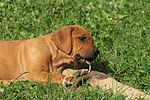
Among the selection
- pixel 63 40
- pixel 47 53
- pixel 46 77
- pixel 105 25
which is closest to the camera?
pixel 46 77

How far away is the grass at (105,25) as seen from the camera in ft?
17.4

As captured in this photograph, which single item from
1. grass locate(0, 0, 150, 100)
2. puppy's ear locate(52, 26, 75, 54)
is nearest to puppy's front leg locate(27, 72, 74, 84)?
puppy's ear locate(52, 26, 75, 54)

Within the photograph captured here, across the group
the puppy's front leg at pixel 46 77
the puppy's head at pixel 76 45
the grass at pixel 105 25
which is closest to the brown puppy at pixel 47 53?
the puppy's head at pixel 76 45

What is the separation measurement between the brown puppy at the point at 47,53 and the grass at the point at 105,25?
1.03 m

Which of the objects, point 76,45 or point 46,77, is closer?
point 46,77

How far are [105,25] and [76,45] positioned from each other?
2.11 metres

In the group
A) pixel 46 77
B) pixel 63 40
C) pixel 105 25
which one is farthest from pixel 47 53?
pixel 105 25

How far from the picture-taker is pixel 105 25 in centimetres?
646

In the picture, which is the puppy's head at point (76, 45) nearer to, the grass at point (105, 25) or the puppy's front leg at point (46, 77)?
the puppy's front leg at point (46, 77)

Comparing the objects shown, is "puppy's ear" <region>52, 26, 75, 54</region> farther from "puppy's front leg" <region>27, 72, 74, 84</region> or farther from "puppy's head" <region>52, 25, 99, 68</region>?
"puppy's front leg" <region>27, 72, 74, 84</region>

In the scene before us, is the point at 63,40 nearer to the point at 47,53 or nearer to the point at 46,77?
the point at 47,53

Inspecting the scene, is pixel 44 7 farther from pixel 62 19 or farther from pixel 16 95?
pixel 16 95

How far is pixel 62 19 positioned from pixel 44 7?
2.25 ft

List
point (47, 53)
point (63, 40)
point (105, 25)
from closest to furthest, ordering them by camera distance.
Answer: point (47, 53) < point (63, 40) < point (105, 25)
